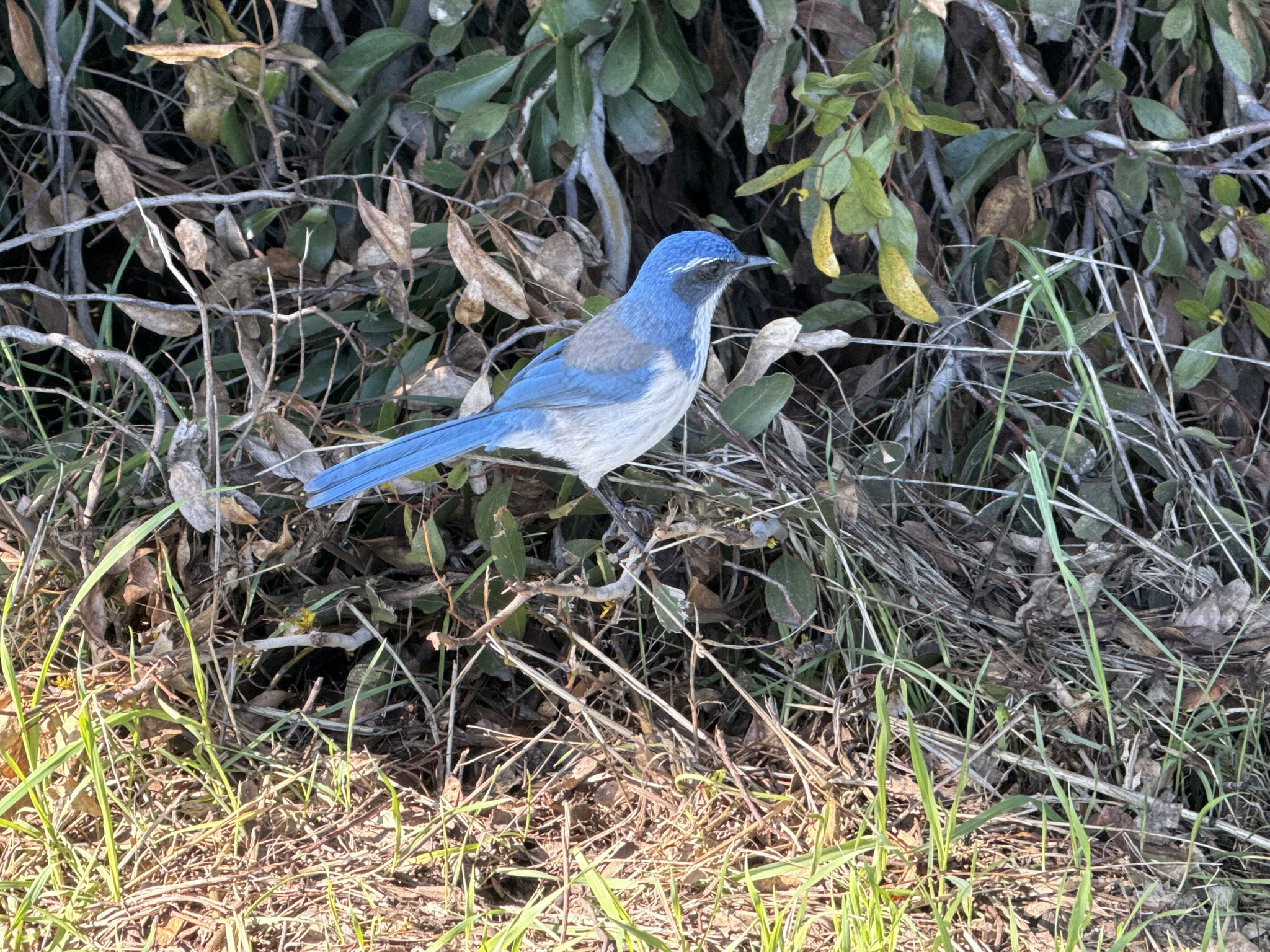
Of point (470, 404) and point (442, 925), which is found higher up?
point (470, 404)

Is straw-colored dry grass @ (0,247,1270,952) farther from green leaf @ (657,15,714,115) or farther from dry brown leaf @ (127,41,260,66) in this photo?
dry brown leaf @ (127,41,260,66)

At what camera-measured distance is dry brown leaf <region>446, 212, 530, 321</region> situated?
304cm

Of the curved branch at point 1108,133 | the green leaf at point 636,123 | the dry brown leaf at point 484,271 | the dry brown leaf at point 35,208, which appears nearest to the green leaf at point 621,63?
the green leaf at point 636,123

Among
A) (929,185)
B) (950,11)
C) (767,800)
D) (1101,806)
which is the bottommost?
(1101,806)

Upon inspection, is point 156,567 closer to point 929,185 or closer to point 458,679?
point 458,679

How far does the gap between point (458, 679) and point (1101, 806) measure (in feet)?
5.25

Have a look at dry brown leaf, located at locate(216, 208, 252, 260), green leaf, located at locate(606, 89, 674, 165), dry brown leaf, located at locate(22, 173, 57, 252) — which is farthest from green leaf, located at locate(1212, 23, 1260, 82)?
dry brown leaf, located at locate(22, 173, 57, 252)

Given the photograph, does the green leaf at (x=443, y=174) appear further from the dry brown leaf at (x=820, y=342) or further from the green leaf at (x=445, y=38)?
the dry brown leaf at (x=820, y=342)

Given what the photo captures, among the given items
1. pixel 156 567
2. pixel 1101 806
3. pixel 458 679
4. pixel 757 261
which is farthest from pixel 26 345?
pixel 1101 806

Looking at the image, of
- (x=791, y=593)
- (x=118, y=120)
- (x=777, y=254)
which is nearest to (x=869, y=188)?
(x=777, y=254)

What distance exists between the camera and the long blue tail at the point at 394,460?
2746 mm

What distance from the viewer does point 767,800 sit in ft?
9.12

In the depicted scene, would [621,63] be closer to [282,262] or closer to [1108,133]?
[282,262]

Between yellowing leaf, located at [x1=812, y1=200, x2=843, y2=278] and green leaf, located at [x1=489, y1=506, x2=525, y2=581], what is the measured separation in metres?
1.03
